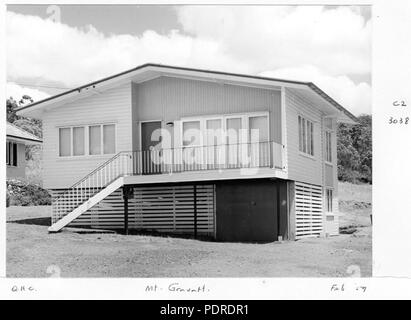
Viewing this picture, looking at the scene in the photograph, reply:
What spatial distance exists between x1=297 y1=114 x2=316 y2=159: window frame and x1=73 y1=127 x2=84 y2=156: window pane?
212 inches

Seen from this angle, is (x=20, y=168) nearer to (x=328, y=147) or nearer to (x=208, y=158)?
(x=208, y=158)

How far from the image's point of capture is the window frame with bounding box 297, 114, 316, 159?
15.1 metres

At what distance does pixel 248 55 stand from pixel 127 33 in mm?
2779

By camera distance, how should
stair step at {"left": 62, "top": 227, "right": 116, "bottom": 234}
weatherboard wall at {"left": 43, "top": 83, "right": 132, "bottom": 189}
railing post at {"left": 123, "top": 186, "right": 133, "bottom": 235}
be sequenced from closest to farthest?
1. stair step at {"left": 62, "top": 227, "right": 116, "bottom": 234}
2. railing post at {"left": 123, "top": 186, "right": 133, "bottom": 235}
3. weatherboard wall at {"left": 43, "top": 83, "right": 132, "bottom": 189}

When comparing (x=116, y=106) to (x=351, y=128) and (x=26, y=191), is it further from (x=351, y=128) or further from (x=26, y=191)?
(x=351, y=128)

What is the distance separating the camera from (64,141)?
1605cm

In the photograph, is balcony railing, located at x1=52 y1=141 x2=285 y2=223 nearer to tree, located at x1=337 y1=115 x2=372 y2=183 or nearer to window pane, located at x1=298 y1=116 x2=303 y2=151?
window pane, located at x1=298 y1=116 x2=303 y2=151

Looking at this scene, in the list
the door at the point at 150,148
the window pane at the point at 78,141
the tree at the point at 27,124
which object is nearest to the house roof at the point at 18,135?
the tree at the point at 27,124

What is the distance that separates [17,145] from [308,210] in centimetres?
919

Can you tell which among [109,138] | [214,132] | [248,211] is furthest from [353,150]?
[109,138]

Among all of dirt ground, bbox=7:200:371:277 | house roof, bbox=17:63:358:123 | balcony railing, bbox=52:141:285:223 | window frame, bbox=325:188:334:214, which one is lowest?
dirt ground, bbox=7:200:371:277

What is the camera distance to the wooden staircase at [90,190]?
1411 cm

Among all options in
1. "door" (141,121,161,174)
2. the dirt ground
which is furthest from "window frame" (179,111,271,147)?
the dirt ground

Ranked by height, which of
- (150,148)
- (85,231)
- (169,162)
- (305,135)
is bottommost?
(85,231)
